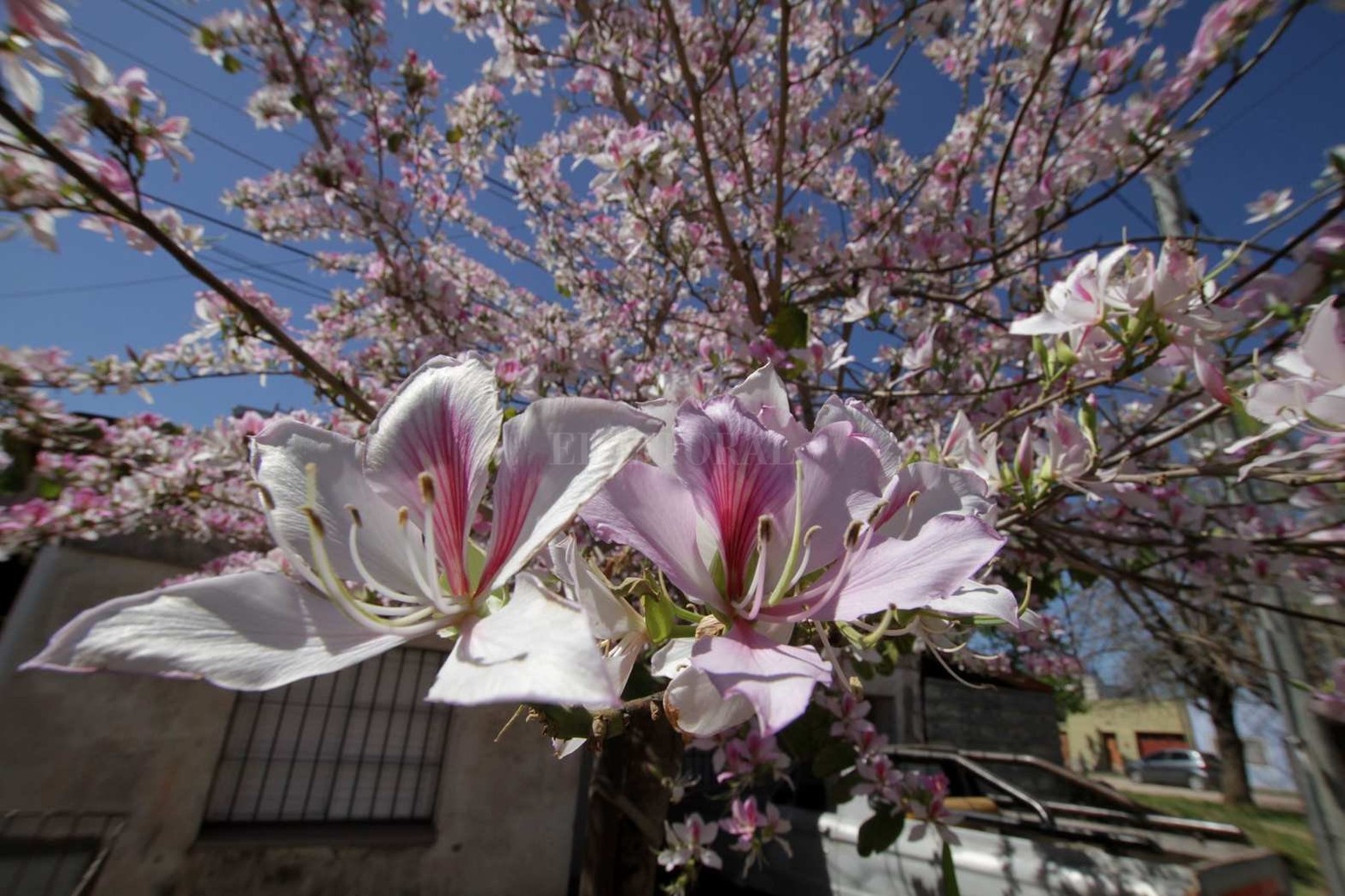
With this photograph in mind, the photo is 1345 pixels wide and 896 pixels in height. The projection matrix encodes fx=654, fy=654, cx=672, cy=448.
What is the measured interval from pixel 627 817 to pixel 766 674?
2.16 m

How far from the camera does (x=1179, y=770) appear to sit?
18719 millimetres

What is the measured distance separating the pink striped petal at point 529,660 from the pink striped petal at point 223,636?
0.09m

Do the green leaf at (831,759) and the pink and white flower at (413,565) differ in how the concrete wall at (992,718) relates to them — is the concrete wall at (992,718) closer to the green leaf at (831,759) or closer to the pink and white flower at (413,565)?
Result: the green leaf at (831,759)

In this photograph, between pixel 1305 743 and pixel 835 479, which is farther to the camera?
pixel 1305 743

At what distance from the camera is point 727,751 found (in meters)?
2.72

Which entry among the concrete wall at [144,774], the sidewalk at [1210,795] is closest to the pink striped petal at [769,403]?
the concrete wall at [144,774]

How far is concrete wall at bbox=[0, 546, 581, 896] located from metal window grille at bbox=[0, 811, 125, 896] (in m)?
0.10

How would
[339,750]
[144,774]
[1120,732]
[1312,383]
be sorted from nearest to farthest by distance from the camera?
[1312,383] → [144,774] → [339,750] → [1120,732]

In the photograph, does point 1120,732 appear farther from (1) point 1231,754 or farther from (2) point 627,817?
(2) point 627,817

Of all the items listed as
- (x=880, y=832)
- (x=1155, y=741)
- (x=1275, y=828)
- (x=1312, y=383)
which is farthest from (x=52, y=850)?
(x=1155, y=741)

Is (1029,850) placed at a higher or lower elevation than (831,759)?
lower

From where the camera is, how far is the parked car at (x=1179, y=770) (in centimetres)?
1756

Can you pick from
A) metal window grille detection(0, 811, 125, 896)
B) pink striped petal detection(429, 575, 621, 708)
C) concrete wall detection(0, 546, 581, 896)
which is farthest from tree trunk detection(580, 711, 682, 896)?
concrete wall detection(0, 546, 581, 896)

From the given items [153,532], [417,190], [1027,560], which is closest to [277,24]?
[417,190]
